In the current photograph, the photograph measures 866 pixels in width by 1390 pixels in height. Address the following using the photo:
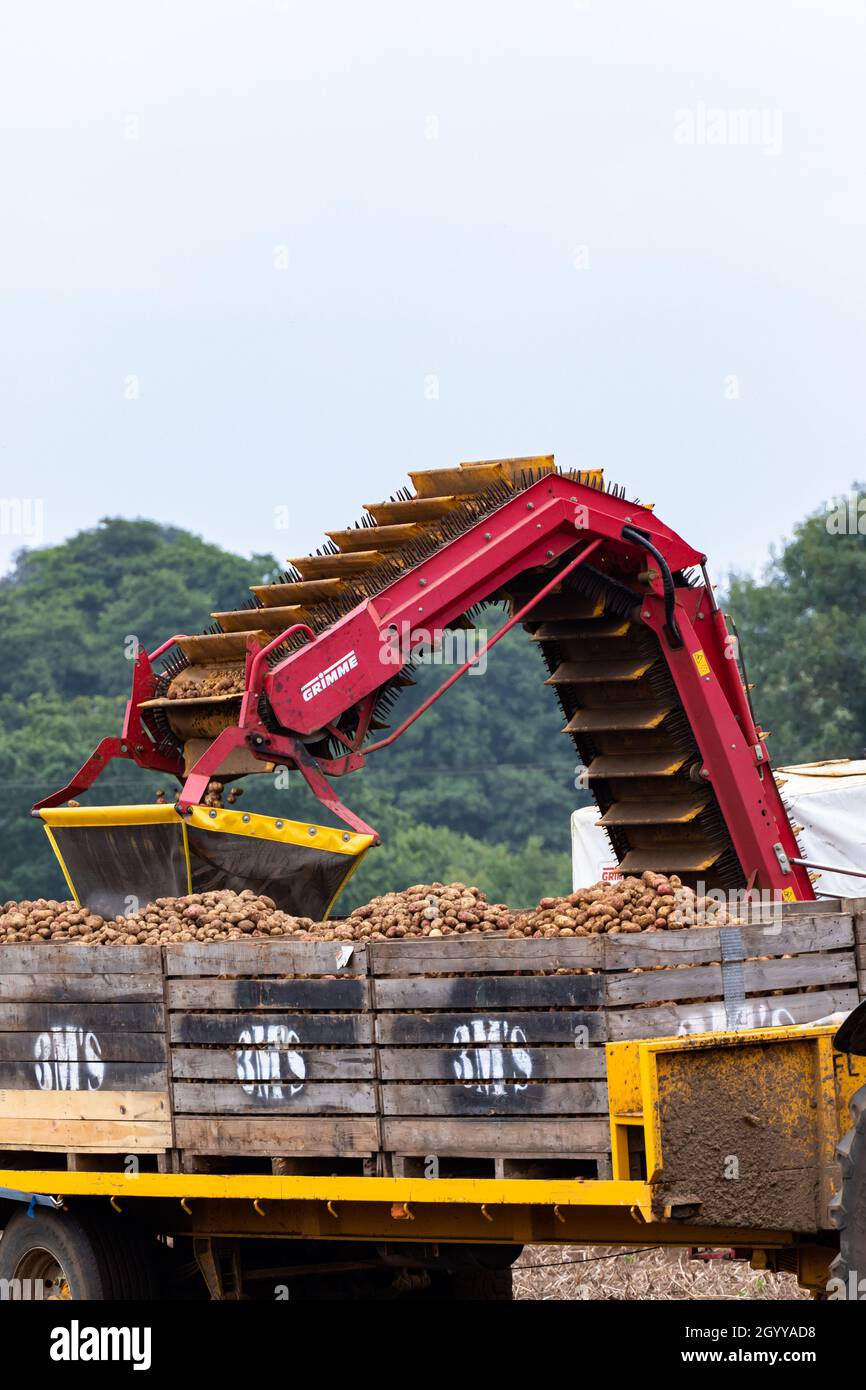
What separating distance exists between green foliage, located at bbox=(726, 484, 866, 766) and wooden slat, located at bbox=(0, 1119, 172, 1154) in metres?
26.5

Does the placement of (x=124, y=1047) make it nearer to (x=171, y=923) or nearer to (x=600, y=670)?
(x=171, y=923)

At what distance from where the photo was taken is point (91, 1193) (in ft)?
25.4

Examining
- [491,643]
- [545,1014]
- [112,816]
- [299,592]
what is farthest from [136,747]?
[545,1014]

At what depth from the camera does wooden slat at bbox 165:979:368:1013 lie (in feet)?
23.0

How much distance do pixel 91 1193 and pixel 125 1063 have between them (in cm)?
52

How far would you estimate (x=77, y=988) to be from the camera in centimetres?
789

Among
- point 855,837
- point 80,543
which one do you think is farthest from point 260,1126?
point 80,543

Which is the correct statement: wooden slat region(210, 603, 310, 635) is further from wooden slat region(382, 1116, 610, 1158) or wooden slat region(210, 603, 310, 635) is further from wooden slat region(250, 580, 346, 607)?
wooden slat region(382, 1116, 610, 1158)

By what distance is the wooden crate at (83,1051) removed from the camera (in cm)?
760

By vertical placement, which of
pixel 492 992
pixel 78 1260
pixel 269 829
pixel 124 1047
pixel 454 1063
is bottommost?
pixel 78 1260

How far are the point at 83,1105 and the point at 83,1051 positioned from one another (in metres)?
0.20
